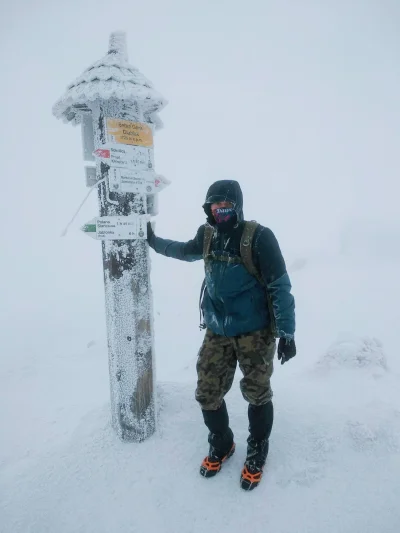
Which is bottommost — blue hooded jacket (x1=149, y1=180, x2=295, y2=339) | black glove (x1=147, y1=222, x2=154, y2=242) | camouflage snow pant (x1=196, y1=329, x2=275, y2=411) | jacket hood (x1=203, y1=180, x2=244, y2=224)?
camouflage snow pant (x1=196, y1=329, x2=275, y2=411)

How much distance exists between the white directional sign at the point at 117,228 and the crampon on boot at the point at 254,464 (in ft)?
7.34

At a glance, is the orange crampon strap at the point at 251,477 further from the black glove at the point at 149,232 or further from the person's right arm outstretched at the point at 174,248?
the black glove at the point at 149,232

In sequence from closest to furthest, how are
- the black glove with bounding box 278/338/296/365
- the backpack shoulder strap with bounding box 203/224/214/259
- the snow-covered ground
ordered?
the snow-covered ground → the black glove with bounding box 278/338/296/365 → the backpack shoulder strap with bounding box 203/224/214/259

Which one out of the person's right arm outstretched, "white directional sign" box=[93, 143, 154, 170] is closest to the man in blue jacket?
the person's right arm outstretched

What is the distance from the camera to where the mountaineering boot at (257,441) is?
9.07 ft

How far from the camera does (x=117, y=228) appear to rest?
2.99m

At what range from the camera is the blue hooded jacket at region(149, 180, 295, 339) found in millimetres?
2586

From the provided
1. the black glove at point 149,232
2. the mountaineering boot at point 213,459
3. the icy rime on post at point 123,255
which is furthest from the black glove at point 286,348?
the black glove at point 149,232

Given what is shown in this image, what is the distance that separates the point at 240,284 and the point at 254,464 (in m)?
1.63

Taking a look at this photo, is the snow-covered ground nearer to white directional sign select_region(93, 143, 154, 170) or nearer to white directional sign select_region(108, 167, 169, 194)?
white directional sign select_region(108, 167, 169, 194)

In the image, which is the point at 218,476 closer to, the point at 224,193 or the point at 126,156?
the point at 224,193

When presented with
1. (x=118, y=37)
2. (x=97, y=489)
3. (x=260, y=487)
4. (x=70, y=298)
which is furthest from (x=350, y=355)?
(x=70, y=298)

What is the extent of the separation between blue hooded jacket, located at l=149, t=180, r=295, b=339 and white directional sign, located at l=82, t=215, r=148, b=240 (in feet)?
2.33

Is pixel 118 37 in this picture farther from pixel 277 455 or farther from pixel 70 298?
pixel 70 298
